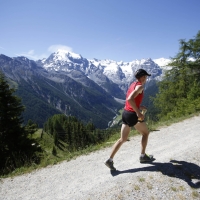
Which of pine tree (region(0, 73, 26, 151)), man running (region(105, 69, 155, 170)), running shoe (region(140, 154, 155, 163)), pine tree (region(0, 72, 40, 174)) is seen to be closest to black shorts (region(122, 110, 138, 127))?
man running (region(105, 69, 155, 170))

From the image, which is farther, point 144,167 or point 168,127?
point 168,127

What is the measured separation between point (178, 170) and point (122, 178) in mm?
1858

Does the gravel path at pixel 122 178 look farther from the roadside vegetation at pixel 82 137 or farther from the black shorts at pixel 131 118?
the black shorts at pixel 131 118

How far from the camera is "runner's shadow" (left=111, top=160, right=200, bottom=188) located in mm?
5913

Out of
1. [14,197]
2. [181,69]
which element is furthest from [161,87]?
[14,197]

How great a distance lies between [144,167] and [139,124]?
1.55m

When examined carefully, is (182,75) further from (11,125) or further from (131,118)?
(131,118)

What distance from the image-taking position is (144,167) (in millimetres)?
6656

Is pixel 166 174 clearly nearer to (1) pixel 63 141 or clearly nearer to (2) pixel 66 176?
(2) pixel 66 176

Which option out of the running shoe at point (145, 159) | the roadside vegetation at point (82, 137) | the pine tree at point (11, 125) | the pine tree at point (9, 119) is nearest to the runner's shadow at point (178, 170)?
the running shoe at point (145, 159)

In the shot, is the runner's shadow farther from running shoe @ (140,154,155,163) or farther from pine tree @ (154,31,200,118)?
pine tree @ (154,31,200,118)

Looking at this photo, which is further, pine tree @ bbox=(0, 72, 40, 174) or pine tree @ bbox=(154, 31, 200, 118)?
pine tree @ bbox=(154, 31, 200, 118)

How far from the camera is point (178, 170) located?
6254 millimetres

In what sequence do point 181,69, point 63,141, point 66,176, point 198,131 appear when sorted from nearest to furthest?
point 66,176
point 198,131
point 181,69
point 63,141
